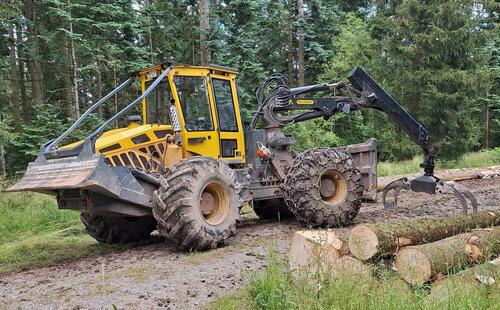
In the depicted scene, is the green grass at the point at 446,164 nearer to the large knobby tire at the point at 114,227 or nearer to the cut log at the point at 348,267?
the large knobby tire at the point at 114,227

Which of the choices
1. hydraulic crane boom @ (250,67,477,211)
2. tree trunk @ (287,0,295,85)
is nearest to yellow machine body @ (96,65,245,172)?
hydraulic crane boom @ (250,67,477,211)

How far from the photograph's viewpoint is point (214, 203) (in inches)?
288

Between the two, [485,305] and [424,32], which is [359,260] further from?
[424,32]

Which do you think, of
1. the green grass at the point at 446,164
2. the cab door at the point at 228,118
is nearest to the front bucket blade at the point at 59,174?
the cab door at the point at 228,118

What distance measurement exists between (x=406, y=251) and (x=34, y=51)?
737 inches

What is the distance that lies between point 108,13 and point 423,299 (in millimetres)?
16588

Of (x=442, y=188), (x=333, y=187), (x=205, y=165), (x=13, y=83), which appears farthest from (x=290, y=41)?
(x=205, y=165)

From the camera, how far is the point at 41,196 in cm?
1135

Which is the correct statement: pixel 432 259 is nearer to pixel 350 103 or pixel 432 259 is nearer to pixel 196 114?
pixel 196 114

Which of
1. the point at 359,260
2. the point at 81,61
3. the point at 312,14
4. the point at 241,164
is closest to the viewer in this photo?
the point at 359,260

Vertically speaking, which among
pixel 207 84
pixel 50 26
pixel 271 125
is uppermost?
pixel 50 26

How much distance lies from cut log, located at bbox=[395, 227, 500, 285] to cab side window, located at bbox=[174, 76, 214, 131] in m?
4.30

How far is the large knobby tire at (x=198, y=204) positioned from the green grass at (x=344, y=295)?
6.66ft

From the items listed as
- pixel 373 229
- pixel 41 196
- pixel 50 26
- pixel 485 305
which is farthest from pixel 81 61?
pixel 485 305
